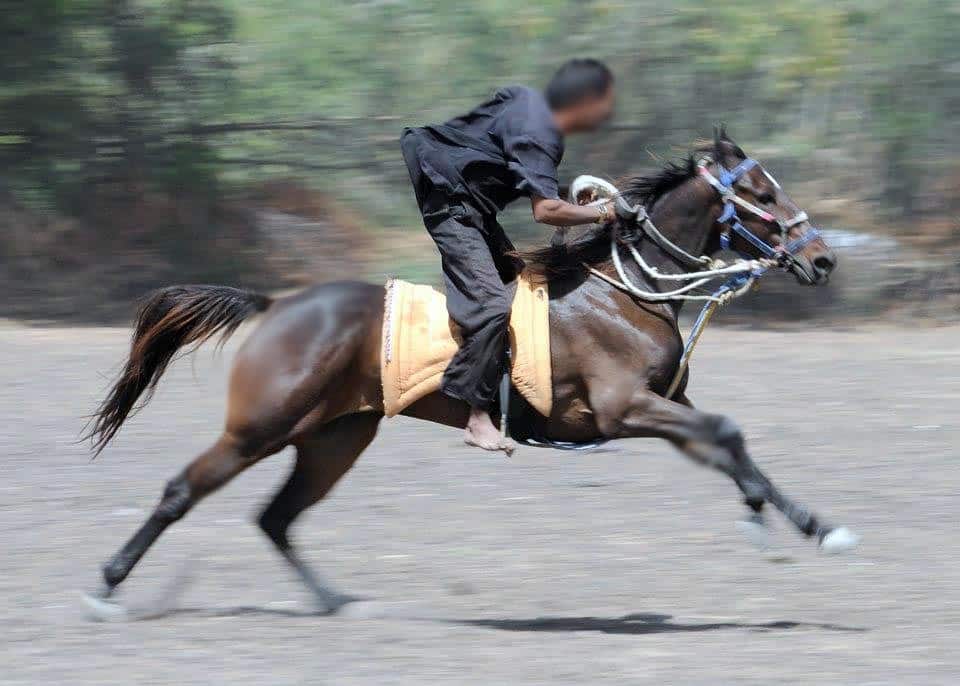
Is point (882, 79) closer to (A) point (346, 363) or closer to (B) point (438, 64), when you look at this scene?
(B) point (438, 64)

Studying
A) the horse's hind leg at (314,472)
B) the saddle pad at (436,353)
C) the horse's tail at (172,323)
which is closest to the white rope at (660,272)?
the saddle pad at (436,353)

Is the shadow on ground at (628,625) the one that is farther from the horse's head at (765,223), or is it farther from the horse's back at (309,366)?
the horse's head at (765,223)

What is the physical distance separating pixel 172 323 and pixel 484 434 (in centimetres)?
153

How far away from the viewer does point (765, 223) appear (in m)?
6.25

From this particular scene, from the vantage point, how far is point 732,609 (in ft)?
20.4

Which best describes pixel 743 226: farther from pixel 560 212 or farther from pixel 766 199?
pixel 560 212

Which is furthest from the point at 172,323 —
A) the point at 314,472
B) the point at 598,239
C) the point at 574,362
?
the point at 598,239

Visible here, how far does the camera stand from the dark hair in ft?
19.9

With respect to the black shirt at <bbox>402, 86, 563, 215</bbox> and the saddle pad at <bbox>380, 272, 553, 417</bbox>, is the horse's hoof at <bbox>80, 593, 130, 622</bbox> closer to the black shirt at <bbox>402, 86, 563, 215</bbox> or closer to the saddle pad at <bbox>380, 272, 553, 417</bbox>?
the saddle pad at <bbox>380, 272, 553, 417</bbox>

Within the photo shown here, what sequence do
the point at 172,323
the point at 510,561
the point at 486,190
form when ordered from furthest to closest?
1. the point at 510,561
2. the point at 172,323
3. the point at 486,190

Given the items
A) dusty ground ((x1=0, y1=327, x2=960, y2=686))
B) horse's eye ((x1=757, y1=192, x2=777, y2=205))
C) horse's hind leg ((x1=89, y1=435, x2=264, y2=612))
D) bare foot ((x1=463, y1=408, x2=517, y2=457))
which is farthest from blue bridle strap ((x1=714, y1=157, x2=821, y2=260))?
horse's hind leg ((x1=89, y1=435, x2=264, y2=612))

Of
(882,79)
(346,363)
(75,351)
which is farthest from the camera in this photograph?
(882,79)

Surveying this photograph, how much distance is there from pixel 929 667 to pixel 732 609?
3.59ft

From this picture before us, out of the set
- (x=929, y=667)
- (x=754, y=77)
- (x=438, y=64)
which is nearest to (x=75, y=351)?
(x=438, y=64)
